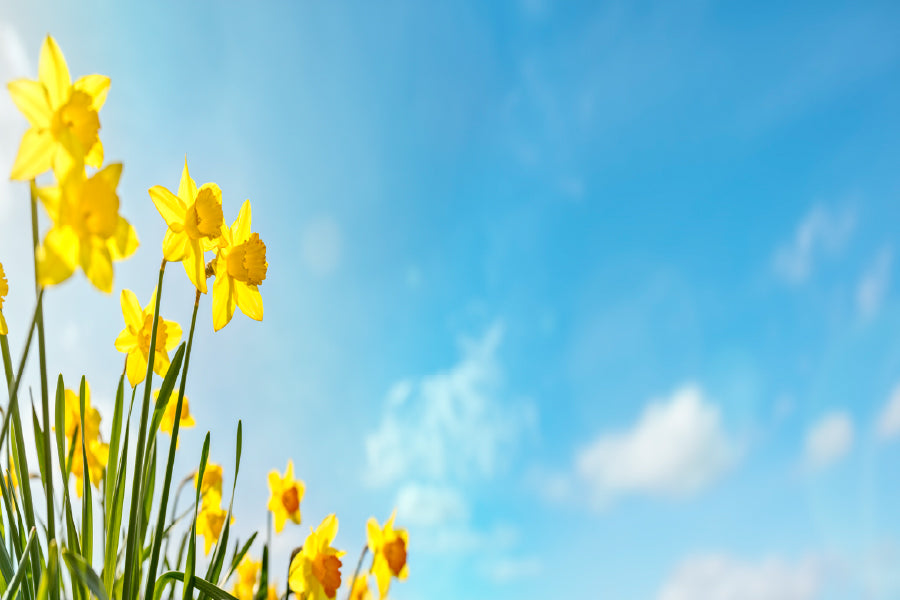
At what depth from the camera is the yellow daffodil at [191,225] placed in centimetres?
137

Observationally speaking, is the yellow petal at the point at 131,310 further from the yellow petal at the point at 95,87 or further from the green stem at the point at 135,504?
the yellow petal at the point at 95,87

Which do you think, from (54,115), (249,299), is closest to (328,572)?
(249,299)

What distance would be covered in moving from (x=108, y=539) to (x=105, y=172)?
957 millimetres

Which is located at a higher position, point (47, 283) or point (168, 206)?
point (168, 206)

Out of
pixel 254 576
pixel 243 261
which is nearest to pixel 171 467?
pixel 243 261

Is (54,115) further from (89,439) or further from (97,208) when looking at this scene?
(89,439)

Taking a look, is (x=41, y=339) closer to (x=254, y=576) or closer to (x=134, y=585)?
(x=134, y=585)

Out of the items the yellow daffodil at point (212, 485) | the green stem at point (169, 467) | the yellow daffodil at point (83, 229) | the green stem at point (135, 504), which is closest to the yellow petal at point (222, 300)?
the green stem at point (169, 467)

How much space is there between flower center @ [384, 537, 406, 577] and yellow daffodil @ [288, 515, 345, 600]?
44cm

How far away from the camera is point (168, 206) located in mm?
1378

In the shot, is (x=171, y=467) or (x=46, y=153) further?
(x=171, y=467)

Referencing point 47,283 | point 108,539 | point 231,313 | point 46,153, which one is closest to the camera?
point 47,283

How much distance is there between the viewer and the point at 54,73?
104 centimetres

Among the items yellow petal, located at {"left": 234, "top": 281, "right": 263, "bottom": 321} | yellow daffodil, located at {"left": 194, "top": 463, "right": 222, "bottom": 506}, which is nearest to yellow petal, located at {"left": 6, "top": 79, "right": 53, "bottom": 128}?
yellow petal, located at {"left": 234, "top": 281, "right": 263, "bottom": 321}
